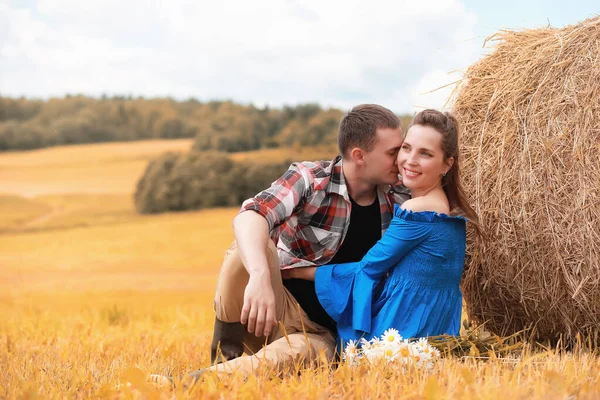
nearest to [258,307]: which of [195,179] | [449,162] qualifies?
[449,162]

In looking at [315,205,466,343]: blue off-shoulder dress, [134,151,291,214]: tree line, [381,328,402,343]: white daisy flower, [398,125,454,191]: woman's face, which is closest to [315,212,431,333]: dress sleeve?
[315,205,466,343]: blue off-shoulder dress

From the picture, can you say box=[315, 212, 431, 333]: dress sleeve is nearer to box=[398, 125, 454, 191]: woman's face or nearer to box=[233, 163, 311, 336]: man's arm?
box=[398, 125, 454, 191]: woman's face

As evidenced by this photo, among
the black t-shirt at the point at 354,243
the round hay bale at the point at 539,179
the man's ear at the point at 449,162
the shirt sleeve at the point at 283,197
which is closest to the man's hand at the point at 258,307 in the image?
the shirt sleeve at the point at 283,197

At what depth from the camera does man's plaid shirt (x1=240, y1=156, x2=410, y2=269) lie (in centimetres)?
348

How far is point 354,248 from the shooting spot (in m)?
3.64

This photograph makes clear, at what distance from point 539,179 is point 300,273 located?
136 centimetres

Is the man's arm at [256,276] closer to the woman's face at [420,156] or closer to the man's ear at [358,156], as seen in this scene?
the man's ear at [358,156]

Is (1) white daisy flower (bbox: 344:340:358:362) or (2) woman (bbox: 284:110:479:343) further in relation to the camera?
(2) woman (bbox: 284:110:479:343)

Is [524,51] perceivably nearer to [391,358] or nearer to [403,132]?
[403,132]

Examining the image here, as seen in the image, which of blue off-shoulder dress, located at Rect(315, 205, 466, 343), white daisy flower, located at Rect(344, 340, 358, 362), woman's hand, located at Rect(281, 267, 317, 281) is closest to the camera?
white daisy flower, located at Rect(344, 340, 358, 362)

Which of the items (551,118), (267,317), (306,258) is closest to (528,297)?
(551,118)

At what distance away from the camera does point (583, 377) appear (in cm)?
294

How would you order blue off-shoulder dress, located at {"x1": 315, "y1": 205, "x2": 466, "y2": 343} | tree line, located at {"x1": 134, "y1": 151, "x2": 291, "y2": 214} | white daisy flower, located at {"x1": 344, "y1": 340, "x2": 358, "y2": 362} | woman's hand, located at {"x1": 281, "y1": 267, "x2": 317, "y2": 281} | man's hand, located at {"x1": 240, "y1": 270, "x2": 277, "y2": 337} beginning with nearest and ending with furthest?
1. man's hand, located at {"x1": 240, "y1": 270, "x2": 277, "y2": 337}
2. white daisy flower, located at {"x1": 344, "y1": 340, "x2": 358, "y2": 362}
3. blue off-shoulder dress, located at {"x1": 315, "y1": 205, "x2": 466, "y2": 343}
4. woman's hand, located at {"x1": 281, "y1": 267, "x2": 317, "y2": 281}
5. tree line, located at {"x1": 134, "y1": 151, "x2": 291, "y2": 214}

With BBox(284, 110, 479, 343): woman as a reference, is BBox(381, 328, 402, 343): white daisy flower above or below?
below
